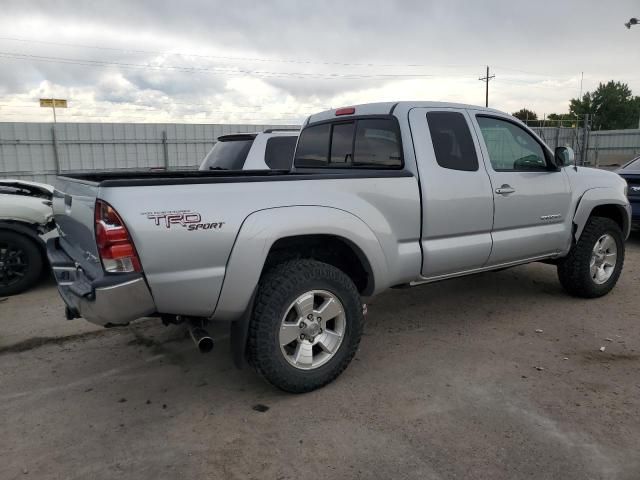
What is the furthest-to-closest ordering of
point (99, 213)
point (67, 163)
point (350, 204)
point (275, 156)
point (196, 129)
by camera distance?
1. point (196, 129)
2. point (67, 163)
3. point (275, 156)
4. point (350, 204)
5. point (99, 213)

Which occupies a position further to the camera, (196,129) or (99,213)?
(196,129)

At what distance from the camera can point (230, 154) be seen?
724 cm

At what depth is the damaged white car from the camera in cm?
582

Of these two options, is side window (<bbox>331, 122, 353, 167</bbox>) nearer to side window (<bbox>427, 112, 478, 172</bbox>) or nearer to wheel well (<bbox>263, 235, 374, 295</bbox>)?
side window (<bbox>427, 112, 478, 172</bbox>)

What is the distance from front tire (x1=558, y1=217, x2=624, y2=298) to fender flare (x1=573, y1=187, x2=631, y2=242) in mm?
133

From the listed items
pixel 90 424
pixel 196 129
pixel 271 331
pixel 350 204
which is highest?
pixel 196 129

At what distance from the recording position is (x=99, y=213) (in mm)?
2740

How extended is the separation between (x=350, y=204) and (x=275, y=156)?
151 inches

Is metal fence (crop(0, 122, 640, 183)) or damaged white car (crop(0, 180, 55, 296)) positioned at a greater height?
metal fence (crop(0, 122, 640, 183))

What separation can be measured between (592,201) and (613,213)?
26.5 inches

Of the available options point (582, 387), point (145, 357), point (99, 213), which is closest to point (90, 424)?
point (145, 357)

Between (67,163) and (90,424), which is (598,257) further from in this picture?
(67,163)

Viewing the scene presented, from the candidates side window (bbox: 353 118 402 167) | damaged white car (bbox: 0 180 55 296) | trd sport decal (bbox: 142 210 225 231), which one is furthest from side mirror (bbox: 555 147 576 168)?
damaged white car (bbox: 0 180 55 296)

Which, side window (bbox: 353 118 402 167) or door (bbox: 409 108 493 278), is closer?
door (bbox: 409 108 493 278)
